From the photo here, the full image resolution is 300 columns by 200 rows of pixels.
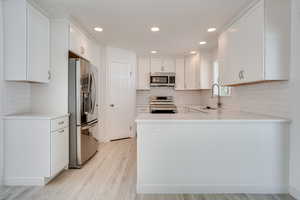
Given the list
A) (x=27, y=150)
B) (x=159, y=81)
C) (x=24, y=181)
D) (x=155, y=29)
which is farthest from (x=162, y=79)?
(x=24, y=181)

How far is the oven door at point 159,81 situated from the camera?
5.27 meters

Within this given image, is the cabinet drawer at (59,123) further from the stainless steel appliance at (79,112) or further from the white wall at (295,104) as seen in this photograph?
the white wall at (295,104)

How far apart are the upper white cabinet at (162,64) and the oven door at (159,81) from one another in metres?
0.27

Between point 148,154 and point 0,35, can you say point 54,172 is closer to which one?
point 148,154

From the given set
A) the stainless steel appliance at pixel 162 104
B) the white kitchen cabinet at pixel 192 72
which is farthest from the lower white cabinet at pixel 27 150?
the white kitchen cabinet at pixel 192 72

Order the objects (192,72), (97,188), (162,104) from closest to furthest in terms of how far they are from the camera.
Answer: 1. (97,188)
2. (192,72)
3. (162,104)

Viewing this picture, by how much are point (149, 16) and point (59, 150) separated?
2360 millimetres

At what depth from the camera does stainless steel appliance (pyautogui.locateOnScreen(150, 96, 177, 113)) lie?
200 inches

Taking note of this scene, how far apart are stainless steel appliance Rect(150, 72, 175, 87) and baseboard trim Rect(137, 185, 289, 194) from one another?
11.5 ft

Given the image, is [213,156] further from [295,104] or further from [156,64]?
[156,64]

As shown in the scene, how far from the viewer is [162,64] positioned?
5.42 m

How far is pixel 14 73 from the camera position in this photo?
2279 millimetres

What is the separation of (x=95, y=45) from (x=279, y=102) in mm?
3647

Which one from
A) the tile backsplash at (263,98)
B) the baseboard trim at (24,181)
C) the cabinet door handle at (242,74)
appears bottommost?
the baseboard trim at (24,181)
